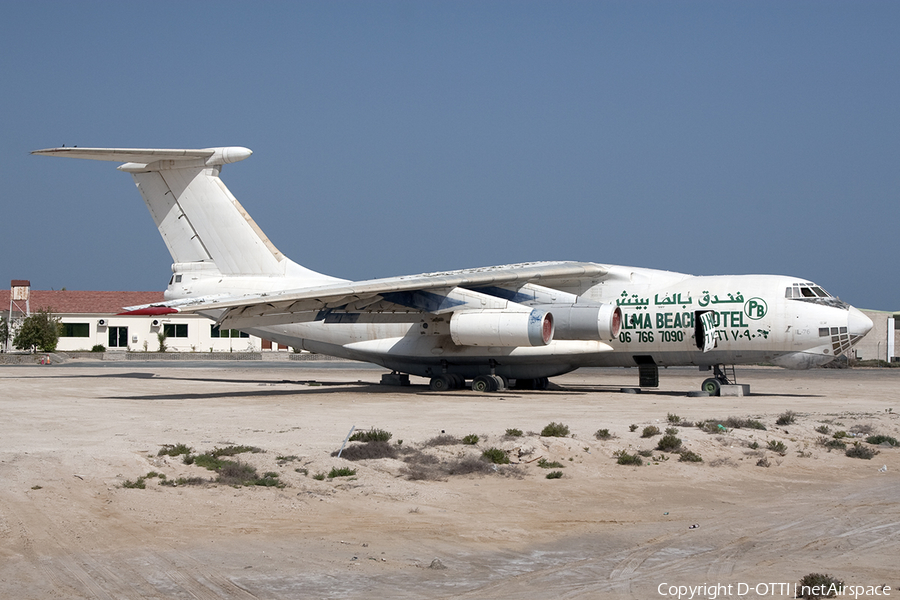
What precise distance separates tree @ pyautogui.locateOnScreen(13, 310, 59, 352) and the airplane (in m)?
24.8

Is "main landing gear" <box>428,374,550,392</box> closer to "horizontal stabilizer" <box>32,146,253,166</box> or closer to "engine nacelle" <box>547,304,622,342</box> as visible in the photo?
"engine nacelle" <box>547,304,622,342</box>

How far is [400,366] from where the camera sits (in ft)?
68.3

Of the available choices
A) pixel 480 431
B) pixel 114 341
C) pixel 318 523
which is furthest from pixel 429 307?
pixel 114 341

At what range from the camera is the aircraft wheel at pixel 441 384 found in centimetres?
1977

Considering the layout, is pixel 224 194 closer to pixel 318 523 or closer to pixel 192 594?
pixel 318 523

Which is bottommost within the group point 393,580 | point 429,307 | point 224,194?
point 393,580

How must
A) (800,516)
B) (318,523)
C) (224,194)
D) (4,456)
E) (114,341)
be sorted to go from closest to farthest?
(318,523) → (800,516) → (4,456) → (224,194) → (114,341)

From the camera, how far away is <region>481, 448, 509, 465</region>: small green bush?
8.92 m

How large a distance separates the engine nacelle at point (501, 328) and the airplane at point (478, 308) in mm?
26

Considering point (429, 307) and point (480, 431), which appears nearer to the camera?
point (480, 431)

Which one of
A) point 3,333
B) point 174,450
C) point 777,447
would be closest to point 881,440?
point 777,447

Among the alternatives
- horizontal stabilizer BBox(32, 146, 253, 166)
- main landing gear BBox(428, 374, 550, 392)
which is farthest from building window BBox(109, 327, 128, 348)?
main landing gear BBox(428, 374, 550, 392)

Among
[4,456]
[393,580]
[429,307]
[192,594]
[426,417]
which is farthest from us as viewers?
[429,307]

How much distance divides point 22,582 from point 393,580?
6.77 feet
